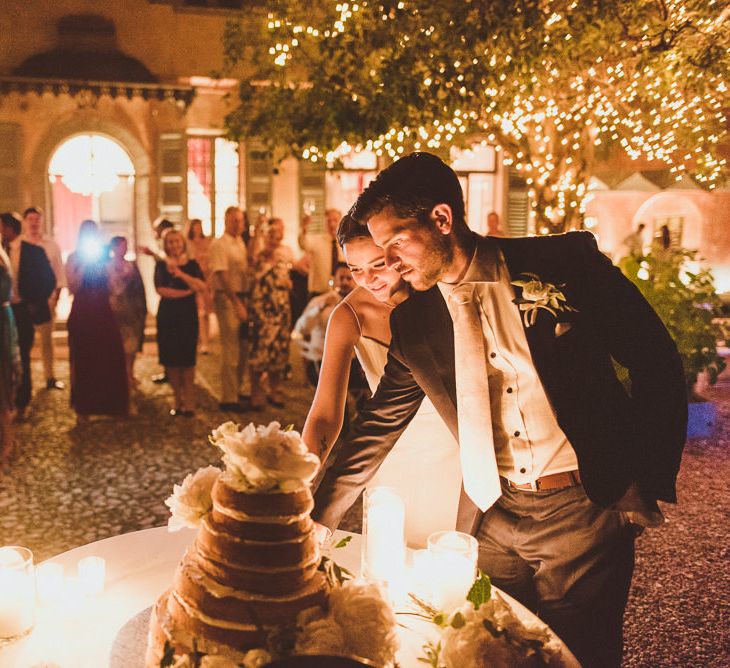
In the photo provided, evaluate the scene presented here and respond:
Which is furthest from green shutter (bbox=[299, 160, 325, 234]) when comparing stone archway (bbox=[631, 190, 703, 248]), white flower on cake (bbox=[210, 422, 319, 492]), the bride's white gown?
white flower on cake (bbox=[210, 422, 319, 492])

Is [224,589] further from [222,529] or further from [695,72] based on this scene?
[695,72]

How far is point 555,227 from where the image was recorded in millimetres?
8281

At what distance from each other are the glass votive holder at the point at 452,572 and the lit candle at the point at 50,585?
3.42 ft

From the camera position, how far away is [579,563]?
7.30 feet

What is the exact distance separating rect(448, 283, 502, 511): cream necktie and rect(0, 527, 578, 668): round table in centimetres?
38

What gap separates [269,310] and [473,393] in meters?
6.27

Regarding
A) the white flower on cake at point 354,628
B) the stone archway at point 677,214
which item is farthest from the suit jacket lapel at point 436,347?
the stone archway at point 677,214

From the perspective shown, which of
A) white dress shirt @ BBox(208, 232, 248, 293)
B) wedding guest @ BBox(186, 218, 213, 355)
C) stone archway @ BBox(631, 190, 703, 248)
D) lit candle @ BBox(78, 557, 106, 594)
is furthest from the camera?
stone archway @ BBox(631, 190, 703, 248)

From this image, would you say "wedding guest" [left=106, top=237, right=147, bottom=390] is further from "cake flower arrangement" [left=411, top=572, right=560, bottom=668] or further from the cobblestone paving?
"cake flower arrangement" [left=411, top=572, right=560, bottom=668]

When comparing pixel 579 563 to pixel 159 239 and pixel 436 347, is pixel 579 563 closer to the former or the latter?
pixel 436 347

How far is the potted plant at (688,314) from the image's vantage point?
7.29 m

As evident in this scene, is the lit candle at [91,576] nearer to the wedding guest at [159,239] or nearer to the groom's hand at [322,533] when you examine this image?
the groom's hand at [322,533]

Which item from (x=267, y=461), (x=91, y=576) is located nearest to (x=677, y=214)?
(x=91, y=576)

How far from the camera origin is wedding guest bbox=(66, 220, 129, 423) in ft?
25.1
